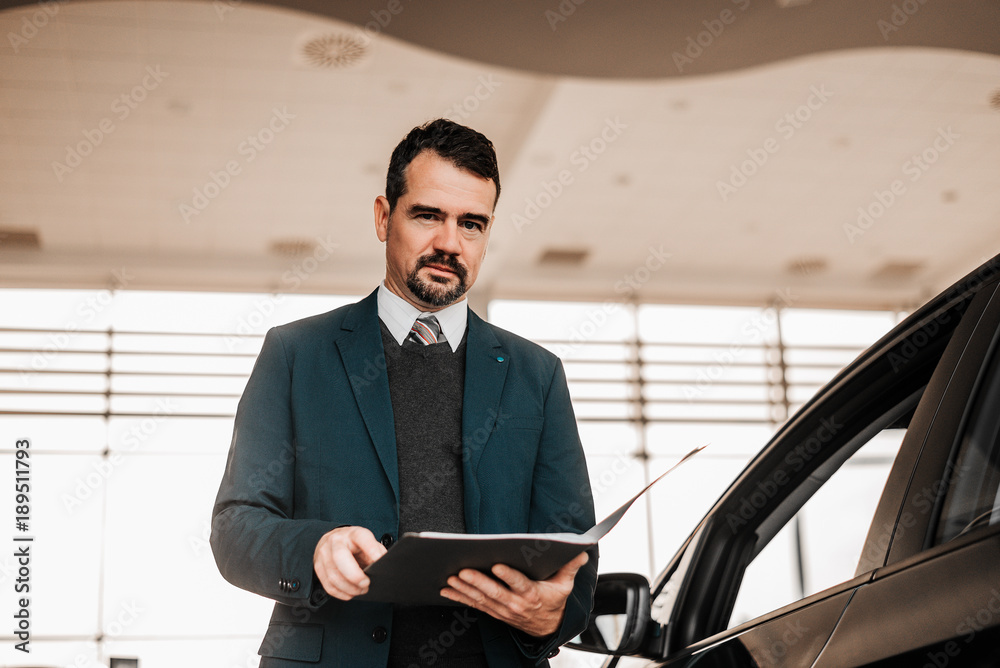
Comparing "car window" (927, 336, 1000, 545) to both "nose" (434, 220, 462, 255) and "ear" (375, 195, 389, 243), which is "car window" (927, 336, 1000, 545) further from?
"ear" (375, 195, 389, 243)

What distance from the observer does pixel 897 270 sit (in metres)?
10.5

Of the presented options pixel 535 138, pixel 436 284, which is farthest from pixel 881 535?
pixel 535 138

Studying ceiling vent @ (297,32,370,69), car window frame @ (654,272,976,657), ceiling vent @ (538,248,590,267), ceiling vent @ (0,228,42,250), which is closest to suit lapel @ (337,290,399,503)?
car window frame @ (654,272,976,657)

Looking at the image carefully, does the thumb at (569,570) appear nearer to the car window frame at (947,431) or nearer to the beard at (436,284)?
the car window frame at (947,431)

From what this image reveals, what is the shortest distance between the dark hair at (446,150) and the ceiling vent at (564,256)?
784 centimetres

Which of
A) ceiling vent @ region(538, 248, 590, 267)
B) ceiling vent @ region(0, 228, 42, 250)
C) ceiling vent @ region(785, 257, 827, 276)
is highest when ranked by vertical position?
ceiling vent @ region(0, 228, 42, 250)

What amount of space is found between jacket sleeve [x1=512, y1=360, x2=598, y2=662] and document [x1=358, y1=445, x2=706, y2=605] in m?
0.21

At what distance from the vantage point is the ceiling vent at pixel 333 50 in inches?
223

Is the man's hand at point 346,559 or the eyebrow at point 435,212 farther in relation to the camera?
the eyebrow at point 435,212

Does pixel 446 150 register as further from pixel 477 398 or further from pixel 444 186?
pixel 477 398

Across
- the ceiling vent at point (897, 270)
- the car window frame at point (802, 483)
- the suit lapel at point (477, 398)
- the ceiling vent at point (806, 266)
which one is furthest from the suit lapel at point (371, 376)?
the ceiling vent at point (897, 270)

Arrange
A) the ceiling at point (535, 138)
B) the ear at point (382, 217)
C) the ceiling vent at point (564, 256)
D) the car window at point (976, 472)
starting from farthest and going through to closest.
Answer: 1. the ceiling vent at point (564, 256)
2. the ceiling at point (535, 138)
3. the ear at point (382, 217)
4. the car window at point (976, 472)

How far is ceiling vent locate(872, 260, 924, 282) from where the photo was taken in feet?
33.8

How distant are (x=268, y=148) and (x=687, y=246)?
4592 millimetres
